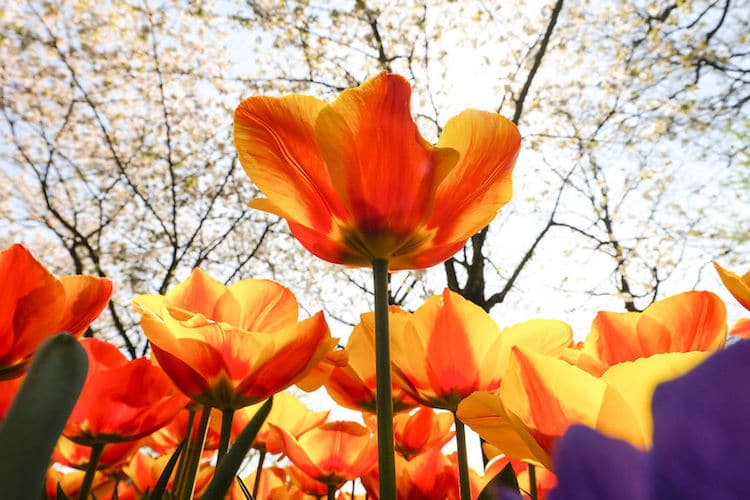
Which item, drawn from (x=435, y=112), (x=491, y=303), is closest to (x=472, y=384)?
(x=491, y=303)

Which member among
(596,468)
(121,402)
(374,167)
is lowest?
(596,468)

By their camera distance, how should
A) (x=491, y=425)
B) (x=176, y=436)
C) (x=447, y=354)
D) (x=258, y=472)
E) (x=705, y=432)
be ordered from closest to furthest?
(x=705, y=432)
(x=491, y=425)
(x=447, y=354)
(x=258, y=472)
(x=176, y=436)

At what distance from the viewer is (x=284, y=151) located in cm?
37

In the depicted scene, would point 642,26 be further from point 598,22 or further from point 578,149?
→ point 578,149

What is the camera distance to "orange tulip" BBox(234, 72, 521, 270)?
36cm

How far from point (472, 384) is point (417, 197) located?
0.18 m

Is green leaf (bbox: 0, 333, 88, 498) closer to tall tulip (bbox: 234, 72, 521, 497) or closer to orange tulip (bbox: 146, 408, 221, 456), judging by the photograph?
tall tulip (bbox: 234, 72, 521, 497)

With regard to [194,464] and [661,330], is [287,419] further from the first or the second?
[661,330]

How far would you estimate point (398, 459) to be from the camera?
541 mm

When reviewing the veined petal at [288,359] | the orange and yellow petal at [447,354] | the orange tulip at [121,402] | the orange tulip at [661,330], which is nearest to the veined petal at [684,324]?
the orange tulip at [661,330]

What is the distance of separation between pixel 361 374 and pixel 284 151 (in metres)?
0.22

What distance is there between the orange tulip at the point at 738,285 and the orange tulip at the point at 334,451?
36cm

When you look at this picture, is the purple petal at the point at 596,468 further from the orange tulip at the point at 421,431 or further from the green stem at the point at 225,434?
the orange tulip at the point at 421,431

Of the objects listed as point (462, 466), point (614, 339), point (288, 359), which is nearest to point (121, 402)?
point (288, 359)
